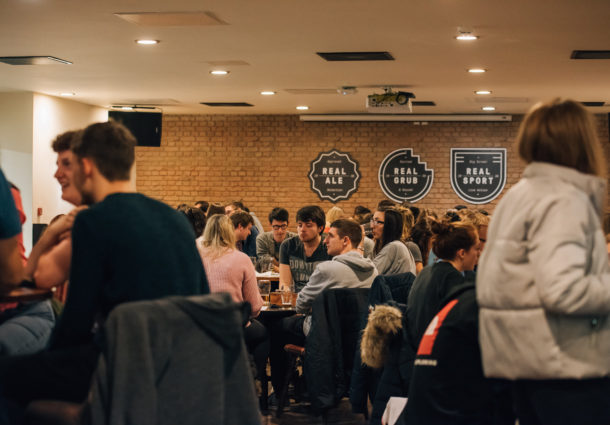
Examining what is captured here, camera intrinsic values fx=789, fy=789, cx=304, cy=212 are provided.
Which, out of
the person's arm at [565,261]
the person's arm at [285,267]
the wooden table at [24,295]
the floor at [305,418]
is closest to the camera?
the person's arm at [565,261]

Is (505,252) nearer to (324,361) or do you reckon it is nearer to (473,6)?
(324,361)

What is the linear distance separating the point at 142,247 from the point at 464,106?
36.1ft

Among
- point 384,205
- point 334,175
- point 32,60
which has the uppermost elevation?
point 32,60

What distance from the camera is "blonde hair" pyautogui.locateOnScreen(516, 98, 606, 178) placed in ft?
7.45

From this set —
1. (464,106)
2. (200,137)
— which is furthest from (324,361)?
(200,137)

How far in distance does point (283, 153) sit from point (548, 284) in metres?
12.3

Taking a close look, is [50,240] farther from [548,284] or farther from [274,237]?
[274,237]

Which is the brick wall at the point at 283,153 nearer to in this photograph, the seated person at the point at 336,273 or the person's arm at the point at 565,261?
the seated person at the point at 336,273

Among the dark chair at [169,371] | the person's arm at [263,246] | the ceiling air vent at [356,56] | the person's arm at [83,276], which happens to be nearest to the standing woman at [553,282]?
the dark chair at [169,371]

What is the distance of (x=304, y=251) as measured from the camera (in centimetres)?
672

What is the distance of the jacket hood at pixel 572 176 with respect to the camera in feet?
7.36

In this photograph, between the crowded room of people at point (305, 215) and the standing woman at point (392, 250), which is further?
the standing woman at point (392, 250)

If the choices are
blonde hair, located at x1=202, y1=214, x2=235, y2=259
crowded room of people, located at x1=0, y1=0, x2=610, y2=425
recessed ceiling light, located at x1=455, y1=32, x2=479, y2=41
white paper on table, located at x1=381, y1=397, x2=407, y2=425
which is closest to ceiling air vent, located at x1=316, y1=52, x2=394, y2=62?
crowded room of people, located at x1=0, y1=0, x2=610, y2=425

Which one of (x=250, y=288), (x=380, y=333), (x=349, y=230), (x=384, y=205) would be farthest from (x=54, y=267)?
(x=384, y=205)
